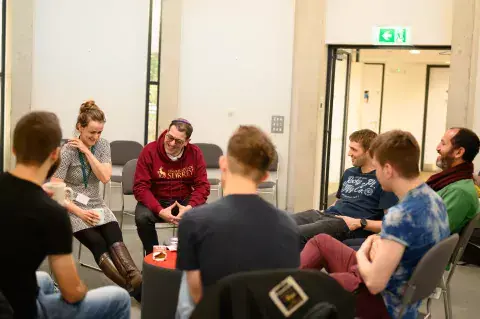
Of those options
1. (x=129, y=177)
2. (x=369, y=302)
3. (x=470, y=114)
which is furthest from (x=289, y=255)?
(x=470, y=114)

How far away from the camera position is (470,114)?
685 cm

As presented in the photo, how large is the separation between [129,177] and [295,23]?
3.25 meters

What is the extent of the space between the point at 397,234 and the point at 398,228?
0.08 ft

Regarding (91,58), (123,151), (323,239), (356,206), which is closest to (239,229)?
(323,239)

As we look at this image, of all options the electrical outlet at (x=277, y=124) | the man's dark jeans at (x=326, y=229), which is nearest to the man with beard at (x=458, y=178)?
A: the man's dark jeans at (x=326, y=229)

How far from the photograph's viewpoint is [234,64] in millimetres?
7754

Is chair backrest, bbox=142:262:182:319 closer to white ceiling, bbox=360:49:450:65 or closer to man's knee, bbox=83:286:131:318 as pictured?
man's knee, bbox=83:286:131:318

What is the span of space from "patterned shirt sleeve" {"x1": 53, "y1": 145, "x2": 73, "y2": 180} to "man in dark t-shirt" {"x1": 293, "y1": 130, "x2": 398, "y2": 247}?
5.17 ft

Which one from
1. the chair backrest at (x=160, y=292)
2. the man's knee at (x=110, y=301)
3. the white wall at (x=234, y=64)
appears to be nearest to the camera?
the man's knee at (x=110, y=301)

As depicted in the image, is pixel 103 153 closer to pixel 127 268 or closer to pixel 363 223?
pixel 127 268

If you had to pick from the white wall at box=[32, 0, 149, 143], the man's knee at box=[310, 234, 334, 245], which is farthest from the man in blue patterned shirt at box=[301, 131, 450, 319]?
the white wall at box=[32, 0, 149, 143]

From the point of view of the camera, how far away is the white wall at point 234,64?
771 cm

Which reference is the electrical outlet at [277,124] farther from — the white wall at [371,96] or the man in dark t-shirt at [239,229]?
the man in dark t-shirt at [239,229]

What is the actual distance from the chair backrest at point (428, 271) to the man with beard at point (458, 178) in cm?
96
